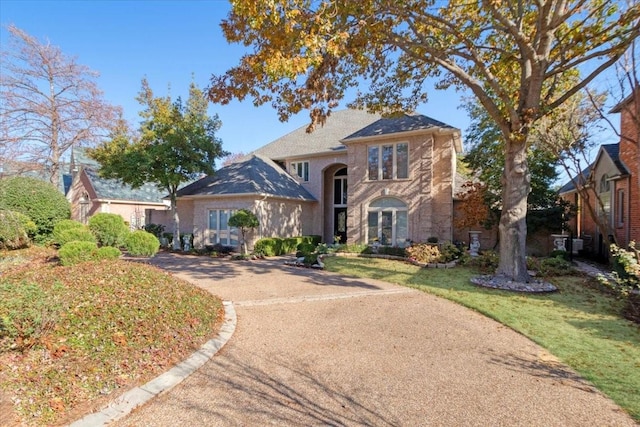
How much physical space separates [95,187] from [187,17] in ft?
58.6

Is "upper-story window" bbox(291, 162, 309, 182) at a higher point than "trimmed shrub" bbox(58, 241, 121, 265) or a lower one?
higher

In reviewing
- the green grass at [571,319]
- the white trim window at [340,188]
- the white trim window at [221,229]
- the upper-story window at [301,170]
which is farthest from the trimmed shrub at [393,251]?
the upper-story window at [301,170]

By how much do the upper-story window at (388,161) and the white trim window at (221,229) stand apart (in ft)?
26.0

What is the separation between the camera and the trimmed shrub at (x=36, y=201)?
45.2 ft

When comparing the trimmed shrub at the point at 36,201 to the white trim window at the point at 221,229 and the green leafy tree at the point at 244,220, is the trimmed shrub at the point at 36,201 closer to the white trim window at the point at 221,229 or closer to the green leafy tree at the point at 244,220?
the white trim window at the point at 221,229

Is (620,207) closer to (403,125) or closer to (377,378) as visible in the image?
(403,125)

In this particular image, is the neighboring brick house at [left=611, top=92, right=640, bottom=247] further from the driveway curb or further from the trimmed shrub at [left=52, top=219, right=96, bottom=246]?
the trimmed shrub at [left=52, top=219, right=96, bottom=246]

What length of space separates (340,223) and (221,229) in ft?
24.2

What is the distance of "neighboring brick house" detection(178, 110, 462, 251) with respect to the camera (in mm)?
16391

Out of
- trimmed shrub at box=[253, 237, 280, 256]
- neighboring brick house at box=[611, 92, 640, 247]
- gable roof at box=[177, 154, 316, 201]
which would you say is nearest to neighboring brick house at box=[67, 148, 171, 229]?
gable roof at box=[177, 154, 316, 201]

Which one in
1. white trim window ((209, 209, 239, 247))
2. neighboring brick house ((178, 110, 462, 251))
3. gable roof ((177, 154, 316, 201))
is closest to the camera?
neighboring brick house ((178, 110, 462, 251))

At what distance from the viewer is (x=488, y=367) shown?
439 cm

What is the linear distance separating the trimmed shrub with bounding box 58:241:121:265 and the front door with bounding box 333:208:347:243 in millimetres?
13753

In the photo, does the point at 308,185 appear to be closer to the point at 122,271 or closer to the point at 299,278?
the point at 299,278
